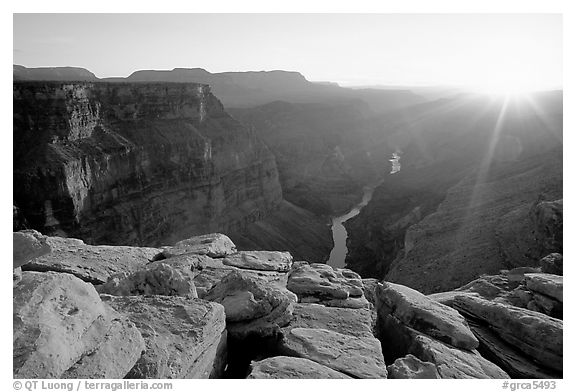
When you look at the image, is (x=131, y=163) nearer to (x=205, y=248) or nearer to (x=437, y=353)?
(x=205, y=248)

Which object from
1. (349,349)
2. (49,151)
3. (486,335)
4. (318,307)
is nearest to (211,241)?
(318,307)

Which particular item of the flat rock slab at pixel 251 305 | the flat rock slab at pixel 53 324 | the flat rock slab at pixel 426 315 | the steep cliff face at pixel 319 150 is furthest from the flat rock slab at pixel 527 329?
the steep cliff face at pixel 319 150

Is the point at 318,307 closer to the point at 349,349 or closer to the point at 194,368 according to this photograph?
the point at 349,349

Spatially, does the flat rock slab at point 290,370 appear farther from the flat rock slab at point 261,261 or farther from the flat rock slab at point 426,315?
the flat rock slab at point 261,261

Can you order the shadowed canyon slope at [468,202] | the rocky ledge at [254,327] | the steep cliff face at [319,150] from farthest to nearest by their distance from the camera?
the steep cliff face at [319,150]
the shadowed canyon slope at [468,202]
the rocky ledge at [254,327]

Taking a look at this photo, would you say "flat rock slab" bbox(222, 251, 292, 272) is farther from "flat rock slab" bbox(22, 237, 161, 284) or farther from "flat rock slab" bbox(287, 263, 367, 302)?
"flat rock slab" bbox(22, 237, 161, 284)

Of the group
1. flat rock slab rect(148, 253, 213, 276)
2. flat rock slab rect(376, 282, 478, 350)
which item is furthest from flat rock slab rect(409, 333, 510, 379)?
flat rock slab rect(148, 253, 213, 276)
